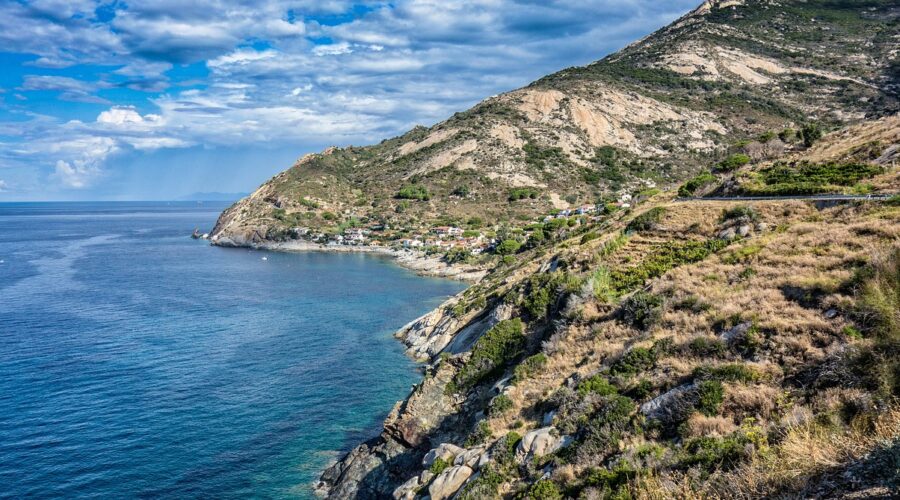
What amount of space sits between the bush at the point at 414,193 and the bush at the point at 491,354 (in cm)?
12919

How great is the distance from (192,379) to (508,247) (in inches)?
2626

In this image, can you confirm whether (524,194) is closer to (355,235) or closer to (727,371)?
(355,235)

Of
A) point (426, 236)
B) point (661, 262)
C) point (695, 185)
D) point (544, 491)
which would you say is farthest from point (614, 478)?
point (426, 236)

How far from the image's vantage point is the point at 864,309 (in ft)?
46.3

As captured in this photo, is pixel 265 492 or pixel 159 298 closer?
pixel 265 492

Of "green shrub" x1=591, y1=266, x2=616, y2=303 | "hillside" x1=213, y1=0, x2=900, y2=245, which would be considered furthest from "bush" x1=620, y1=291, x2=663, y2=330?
"hillside" x1=213, y1=0, x2=900, y2=245

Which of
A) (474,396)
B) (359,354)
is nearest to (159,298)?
(359,354)

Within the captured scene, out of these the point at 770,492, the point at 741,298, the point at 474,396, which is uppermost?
the point at 741,298

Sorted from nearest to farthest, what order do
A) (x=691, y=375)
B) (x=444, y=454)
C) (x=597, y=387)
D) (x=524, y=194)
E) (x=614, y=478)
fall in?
(x=614, y=478) < (x=691, y=375) < (x=597, y=387) < (x=444, y=454) < (x=524, y=194)

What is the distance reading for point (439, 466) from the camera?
65.1ft

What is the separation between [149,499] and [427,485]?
17829mm

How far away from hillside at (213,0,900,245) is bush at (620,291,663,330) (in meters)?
116

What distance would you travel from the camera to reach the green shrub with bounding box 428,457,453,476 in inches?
774

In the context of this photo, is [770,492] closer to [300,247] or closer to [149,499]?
[149,499]
